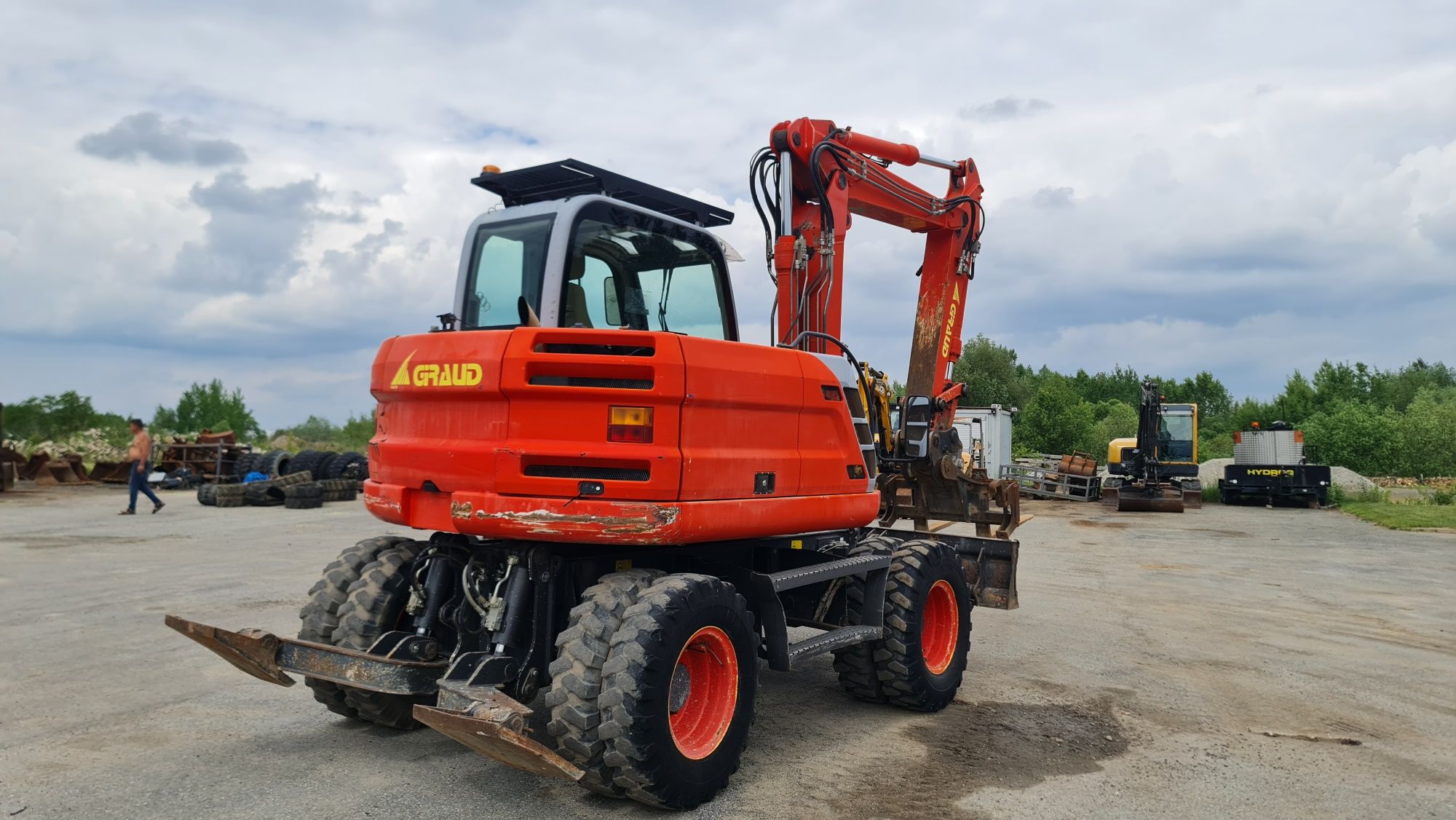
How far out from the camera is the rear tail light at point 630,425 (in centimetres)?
475

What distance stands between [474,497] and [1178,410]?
2994 cm

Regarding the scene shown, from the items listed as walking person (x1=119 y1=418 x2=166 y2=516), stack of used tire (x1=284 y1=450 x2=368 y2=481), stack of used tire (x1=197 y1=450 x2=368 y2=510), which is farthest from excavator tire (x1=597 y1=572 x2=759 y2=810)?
stack of used tire (x1=284 y1=450 x2=368 y2=481)

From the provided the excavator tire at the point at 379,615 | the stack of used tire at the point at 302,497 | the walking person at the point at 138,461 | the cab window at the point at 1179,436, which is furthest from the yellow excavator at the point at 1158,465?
the excavator tire at the point at 379,615

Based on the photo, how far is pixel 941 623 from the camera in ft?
→ 23.2

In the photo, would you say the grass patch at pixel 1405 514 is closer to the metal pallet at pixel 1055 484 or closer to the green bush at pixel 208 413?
the metal pallet at pixel 1055 484

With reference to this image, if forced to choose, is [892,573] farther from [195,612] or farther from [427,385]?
[195,612]

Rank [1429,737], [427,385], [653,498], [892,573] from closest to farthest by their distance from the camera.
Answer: [653,498], [427,385], [1429,737], [892,573]

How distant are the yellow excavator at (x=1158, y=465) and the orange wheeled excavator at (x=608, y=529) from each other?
2260 cm

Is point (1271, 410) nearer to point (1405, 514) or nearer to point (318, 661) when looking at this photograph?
point (1405, 514)

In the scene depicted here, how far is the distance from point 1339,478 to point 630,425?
37259mm

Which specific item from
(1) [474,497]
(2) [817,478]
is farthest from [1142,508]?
(1) [474,497]

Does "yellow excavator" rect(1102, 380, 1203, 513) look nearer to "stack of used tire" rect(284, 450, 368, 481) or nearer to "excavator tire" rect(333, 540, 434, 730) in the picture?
"stack of used tire" rect(284, 450, 368, 481)

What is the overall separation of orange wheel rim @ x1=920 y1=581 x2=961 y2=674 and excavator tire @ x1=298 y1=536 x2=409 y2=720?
3.60 m

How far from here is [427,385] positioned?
517 cm
